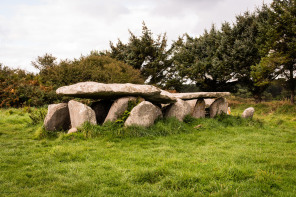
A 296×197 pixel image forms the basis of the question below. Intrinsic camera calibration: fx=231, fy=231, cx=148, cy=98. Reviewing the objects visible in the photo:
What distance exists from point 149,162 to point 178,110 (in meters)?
4.74

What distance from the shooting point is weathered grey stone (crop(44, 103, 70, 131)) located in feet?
27.5

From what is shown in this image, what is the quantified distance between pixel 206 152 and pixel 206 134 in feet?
8.11

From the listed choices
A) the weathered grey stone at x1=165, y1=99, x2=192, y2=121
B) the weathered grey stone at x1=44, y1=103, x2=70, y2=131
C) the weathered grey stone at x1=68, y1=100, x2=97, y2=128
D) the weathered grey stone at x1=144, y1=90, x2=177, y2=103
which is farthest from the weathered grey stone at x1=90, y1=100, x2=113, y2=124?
the weathered grey stone at x1=165, y1=99, x2=192, y2=121

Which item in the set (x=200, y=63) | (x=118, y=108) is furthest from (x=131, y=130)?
(x=200, y=63)

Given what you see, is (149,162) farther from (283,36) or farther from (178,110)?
(283,36)

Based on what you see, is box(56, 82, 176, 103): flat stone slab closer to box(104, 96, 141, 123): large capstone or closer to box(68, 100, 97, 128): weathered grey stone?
box(104, 96, 141, 123): large capstone

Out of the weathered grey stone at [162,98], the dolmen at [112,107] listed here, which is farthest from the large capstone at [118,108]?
the weathered grey stone at [162,98]

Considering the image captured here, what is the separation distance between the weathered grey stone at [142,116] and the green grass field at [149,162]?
0.29 meters

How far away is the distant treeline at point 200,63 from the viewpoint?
15.4m

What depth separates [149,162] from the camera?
525cm

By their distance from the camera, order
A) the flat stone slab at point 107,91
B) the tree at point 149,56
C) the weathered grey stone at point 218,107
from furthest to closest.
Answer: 1. the tree at point 149,56
2. the weathered grey stone at point 218,107
3. the flat stone slab at point 107,91

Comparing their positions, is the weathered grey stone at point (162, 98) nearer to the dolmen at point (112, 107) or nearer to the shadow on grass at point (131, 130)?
the dolmen at point (112, 107)

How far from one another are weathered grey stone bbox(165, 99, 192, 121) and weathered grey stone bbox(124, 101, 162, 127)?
4.03 ft

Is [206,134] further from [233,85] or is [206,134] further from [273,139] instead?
[233,85]
